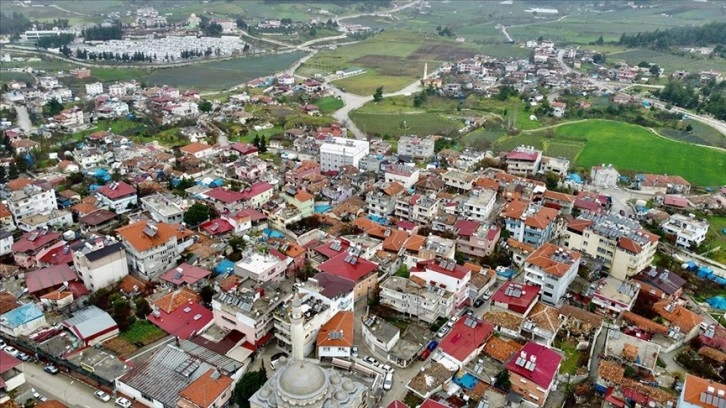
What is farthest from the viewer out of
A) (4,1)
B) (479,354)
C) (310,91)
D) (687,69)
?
(4,1)

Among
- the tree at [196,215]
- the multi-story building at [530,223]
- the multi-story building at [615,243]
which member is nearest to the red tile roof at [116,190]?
the tree at [196,215]

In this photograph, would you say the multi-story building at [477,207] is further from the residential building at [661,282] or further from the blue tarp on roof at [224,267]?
the blue tarp on roof at [224,267]

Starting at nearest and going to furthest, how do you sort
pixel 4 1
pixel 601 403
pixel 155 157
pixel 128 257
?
pixel 601 403, pixel 128 257, pixel 155 157, pixel 4 1

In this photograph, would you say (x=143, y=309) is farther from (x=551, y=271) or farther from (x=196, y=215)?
(x=551, y=271)

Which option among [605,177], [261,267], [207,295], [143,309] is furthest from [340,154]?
[143,309]

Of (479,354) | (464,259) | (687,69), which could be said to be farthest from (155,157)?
(687,69)

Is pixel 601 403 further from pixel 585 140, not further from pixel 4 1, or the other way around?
pixel 4 1
